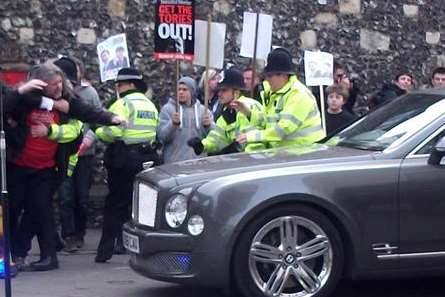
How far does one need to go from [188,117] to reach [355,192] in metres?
3.39

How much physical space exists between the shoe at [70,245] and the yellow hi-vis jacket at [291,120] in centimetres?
256

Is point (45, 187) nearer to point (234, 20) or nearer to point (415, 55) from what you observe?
point (234, 20)

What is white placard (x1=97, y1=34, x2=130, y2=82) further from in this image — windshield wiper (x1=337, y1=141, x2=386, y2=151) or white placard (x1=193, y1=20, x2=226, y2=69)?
windshield wiper (x1=337, y1=141, x2=386, y2=151)

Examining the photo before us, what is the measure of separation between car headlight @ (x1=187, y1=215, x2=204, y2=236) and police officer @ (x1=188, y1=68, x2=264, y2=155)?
2228mm

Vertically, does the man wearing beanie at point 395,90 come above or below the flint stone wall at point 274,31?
below

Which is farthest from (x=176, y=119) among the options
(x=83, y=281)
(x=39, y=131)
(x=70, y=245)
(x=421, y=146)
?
(x=421, y=146)

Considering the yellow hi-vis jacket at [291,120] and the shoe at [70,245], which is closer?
the yellow hi-vis jacket at [291,120]

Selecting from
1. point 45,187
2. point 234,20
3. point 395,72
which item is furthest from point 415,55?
point 45,187

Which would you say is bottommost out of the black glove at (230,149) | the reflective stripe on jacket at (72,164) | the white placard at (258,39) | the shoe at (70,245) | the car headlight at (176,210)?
the shoe at (70,245)

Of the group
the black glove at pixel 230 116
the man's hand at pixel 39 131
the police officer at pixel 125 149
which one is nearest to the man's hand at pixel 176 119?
the police officer at pixel 125 149

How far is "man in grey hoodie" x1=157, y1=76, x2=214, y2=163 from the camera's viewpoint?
35.8 feet

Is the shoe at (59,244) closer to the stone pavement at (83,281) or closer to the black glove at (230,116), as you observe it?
the stone pavement at (83,281)

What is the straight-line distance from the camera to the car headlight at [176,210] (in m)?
7.92

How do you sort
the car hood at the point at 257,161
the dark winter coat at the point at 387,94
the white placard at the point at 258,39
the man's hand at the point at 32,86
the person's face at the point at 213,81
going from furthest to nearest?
the dark winter coat at the point at 387,94 < the person's face at the point at 213,81 < the white placard at the point at 258,39 < the man's hand at the point at 32,86 < the car hood at the point at 257,161
